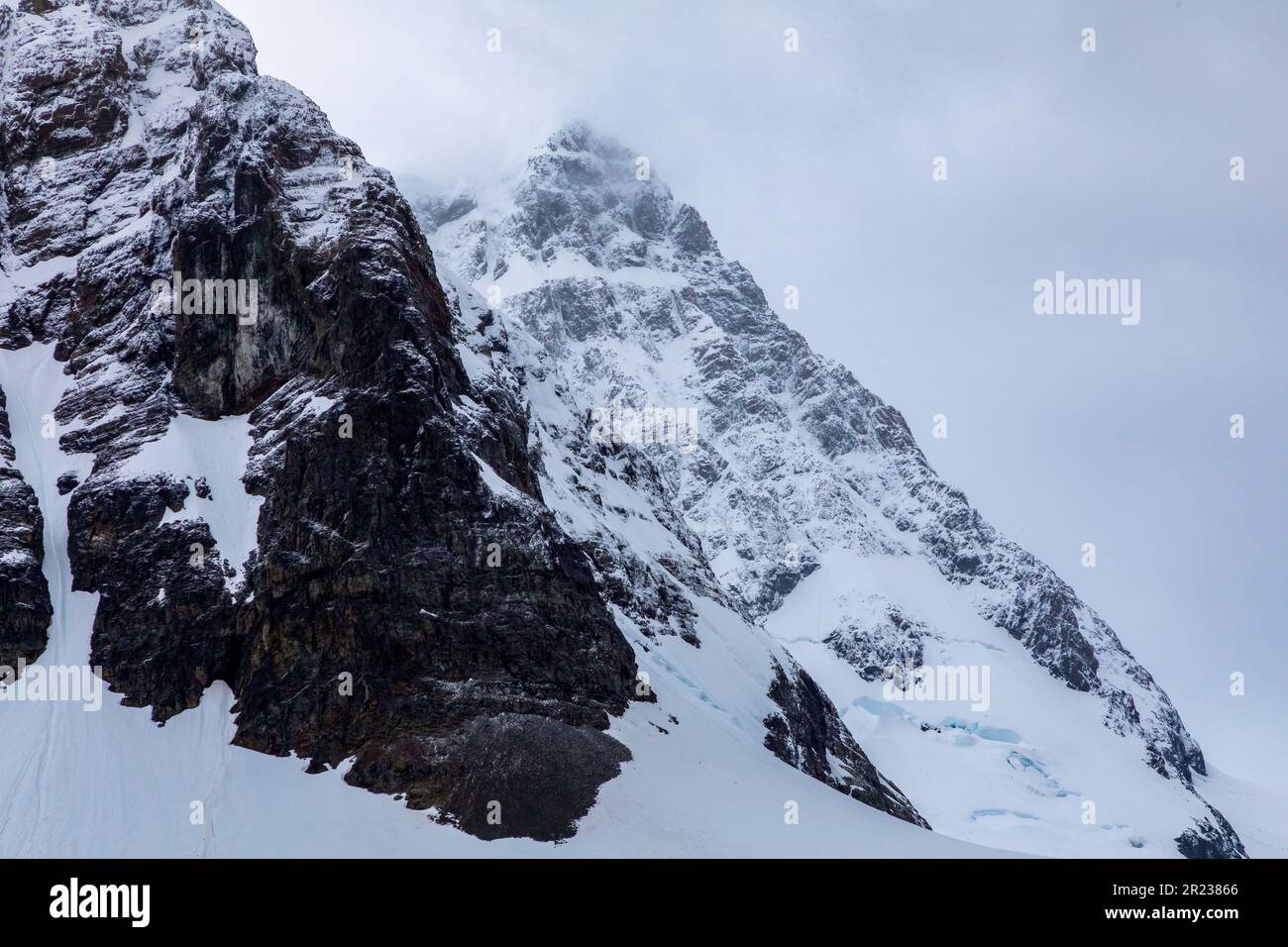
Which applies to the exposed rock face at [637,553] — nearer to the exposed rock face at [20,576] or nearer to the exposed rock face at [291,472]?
the exposed rock face at [291,472]

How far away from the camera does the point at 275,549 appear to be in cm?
5241

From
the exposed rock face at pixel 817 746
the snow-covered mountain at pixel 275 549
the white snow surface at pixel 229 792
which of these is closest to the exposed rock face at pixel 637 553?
the exposed rock face at pixel 817 746

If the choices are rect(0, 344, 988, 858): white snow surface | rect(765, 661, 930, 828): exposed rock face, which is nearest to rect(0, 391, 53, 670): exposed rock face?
rect(0, 344, 988, 858): white snow surface

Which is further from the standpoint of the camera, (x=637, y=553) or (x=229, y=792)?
(x=637, y=553)

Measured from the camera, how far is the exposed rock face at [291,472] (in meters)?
49.5

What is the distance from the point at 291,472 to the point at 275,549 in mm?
4372

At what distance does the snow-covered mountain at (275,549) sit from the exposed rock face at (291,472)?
0.17 m

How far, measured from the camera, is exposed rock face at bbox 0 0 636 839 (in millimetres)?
49500

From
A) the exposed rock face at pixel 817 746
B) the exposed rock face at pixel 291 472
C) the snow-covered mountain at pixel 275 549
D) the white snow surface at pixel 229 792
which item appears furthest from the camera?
the exposed rock face at pixel 817 746

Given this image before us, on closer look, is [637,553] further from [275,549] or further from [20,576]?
[20,576]

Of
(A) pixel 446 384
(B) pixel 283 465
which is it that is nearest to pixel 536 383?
(A) pixel 446 384

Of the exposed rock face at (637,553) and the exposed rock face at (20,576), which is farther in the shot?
the exposed rock face at (637,553)

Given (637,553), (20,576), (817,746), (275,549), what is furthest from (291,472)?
(817,746)

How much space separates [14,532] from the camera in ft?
171
